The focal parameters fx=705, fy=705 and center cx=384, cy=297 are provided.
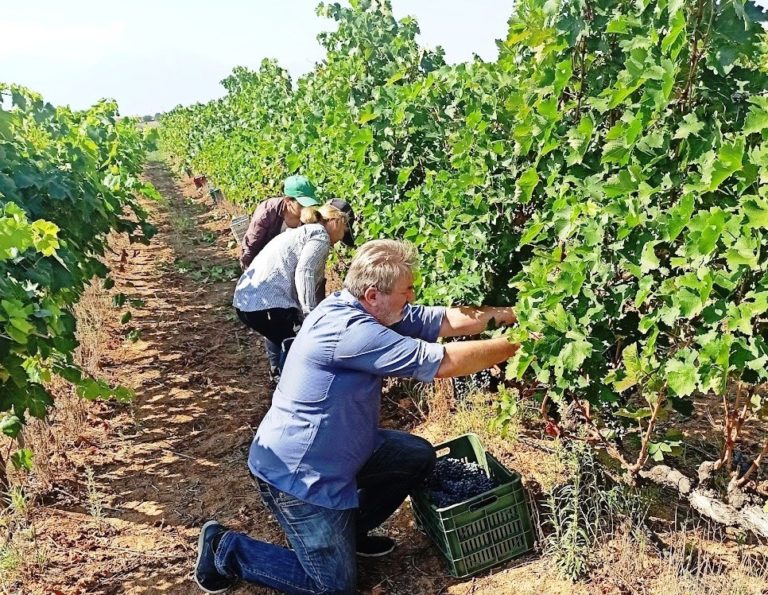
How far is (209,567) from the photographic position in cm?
302

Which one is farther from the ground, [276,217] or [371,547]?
[276,217]

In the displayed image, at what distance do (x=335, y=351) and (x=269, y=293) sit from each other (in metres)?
1.91

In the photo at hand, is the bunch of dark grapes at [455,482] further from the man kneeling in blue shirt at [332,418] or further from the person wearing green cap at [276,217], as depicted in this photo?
the person wearing green cap at [276,217]

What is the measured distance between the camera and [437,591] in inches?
116

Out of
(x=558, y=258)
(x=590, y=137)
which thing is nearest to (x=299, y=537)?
(x=558, y=258)

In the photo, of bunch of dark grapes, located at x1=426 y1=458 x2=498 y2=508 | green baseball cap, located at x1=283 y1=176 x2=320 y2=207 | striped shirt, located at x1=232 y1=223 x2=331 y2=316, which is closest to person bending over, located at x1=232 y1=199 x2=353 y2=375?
striped shirt, located at x1=232 y1=223 x2=331 y2=316

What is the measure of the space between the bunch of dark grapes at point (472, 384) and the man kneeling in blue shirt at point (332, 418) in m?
1.25

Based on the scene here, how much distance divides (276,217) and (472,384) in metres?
2.13

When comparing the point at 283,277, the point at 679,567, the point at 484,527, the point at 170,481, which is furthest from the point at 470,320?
the point at 170,481

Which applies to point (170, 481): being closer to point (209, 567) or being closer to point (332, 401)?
point (209, 567)

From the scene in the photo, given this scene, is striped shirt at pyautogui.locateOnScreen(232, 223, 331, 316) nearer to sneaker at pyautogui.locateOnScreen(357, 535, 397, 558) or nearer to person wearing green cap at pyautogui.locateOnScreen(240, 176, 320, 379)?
person wearing green cap at pyautogui.locateOnScreen(240, 176, 320, 379)

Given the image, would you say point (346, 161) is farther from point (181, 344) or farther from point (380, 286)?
point (380, 286)

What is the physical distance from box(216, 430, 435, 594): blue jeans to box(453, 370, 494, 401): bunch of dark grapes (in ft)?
3.29

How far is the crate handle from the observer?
9.45 ft
